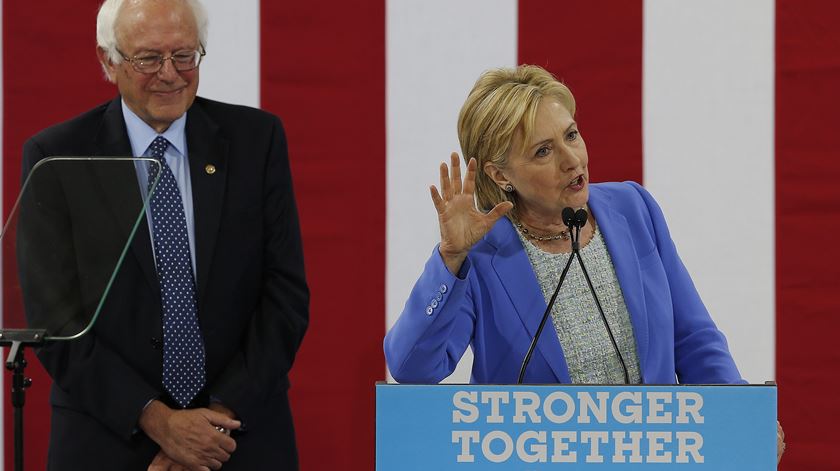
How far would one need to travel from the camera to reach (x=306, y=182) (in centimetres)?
296

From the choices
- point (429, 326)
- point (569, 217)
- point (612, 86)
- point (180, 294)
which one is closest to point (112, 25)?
point (180, 294)

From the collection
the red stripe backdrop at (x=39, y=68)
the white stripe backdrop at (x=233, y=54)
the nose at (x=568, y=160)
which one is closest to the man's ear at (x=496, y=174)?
the nose at (x=568, y=160)

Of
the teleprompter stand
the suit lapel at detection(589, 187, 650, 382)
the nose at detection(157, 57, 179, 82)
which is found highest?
the nose at detection(157, 57, 179, 82)

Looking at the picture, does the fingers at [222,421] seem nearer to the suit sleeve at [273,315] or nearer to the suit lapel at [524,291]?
the suit sleeve at [273,315]

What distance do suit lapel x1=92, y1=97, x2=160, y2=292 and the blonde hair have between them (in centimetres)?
62

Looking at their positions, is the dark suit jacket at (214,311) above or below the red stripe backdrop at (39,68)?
below

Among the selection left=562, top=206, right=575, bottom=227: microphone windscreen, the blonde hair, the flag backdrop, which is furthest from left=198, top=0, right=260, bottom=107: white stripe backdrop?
left=562, top=206, right=575, bottom=227: microphone windscreen

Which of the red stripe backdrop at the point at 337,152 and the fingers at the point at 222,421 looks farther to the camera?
the red stripe backdrop at the point at 337,152

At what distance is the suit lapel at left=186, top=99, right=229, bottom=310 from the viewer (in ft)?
7.07

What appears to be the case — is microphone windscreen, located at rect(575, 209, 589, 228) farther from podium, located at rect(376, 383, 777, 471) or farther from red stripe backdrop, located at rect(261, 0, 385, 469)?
red stripe backdrop, located at rect(261, 0, 385, 469)

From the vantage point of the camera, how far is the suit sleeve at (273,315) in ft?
7.03
